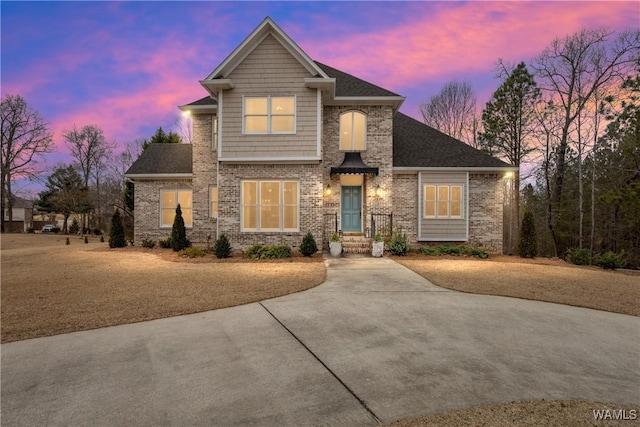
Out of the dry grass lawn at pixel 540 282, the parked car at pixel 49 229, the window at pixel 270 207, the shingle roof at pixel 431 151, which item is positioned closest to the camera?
the dry grass lawn at pixel 540 282

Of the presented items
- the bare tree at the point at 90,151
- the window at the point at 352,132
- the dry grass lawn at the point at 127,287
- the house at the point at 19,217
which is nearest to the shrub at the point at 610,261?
the window at the point at 352,132

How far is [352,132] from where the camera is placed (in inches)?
585

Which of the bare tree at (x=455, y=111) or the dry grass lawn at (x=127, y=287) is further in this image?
the bare tree at (x=455, y=111)

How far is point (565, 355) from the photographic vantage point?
4.13 metres

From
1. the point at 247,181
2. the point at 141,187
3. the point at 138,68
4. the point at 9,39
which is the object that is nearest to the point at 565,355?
the point at 247,181

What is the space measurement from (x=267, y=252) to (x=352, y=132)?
6.95m

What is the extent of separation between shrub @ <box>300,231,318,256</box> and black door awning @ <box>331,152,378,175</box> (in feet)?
11.3

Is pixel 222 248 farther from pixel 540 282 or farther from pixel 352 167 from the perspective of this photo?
pixel 540 282

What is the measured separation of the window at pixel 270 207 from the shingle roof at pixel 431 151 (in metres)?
5.51

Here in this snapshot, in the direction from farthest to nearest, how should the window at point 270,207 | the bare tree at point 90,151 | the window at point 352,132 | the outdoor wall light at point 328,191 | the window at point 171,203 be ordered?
1. the bare tree at point 90,151
2. the window at point 171,203
3. the window at point 352,132
4. the outdoor wall light at point 328,191
5. the window at point 270,207

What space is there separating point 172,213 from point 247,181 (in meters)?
6.16

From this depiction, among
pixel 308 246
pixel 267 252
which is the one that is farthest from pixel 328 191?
pixel 267 252

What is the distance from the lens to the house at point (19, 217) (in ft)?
122

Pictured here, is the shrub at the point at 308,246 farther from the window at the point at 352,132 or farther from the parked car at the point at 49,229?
the parked car at the point at 49,229
